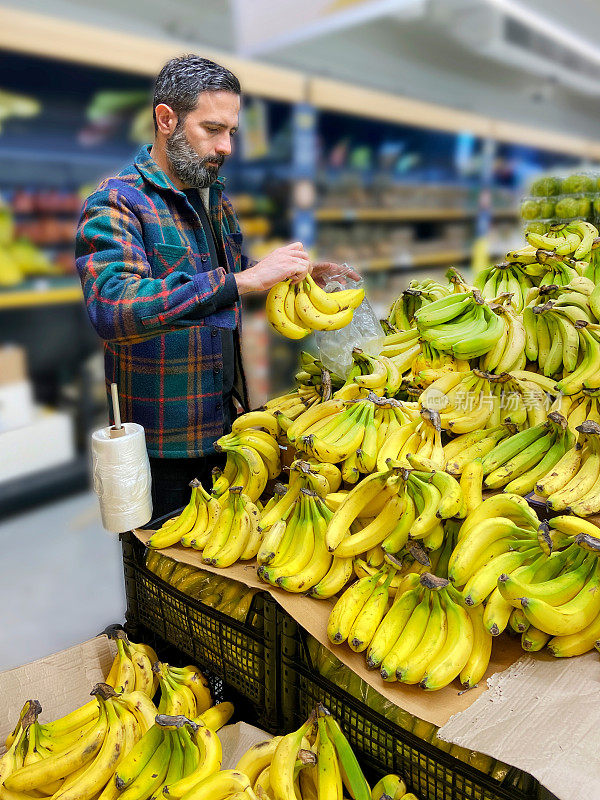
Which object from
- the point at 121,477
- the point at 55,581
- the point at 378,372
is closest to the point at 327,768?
the point at 121,477

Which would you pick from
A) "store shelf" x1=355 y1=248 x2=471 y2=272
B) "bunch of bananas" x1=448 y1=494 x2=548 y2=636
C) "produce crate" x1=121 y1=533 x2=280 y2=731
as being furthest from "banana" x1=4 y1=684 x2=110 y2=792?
"store shelf" x1=355 y1=248 x2=471 y2=272

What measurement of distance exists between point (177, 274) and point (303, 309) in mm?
324

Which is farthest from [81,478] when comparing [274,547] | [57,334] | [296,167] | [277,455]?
[274,547]

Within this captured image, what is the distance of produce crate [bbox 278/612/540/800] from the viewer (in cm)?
90

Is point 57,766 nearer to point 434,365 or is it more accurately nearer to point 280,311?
point 280,311

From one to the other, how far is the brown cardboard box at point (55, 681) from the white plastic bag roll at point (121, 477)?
360 millimetres

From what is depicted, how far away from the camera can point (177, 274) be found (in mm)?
1507

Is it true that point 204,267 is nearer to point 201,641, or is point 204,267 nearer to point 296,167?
point 201,641

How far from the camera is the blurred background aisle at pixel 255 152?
11.4ft

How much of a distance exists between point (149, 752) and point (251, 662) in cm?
25

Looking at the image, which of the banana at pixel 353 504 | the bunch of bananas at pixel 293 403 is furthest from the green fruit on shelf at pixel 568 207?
the banana at pixel 353 504

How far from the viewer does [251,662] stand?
1239 millimetres

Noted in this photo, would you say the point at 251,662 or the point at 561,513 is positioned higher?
the point at 561,513

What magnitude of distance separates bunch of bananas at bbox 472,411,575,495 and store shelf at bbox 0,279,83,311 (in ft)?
9.82
